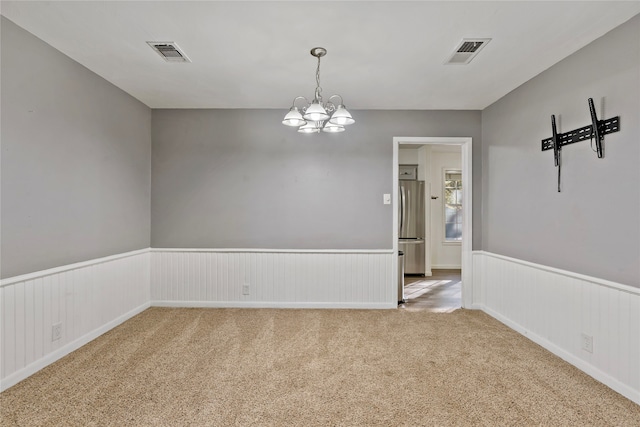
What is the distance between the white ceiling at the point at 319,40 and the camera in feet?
6.97

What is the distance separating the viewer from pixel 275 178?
4.20m

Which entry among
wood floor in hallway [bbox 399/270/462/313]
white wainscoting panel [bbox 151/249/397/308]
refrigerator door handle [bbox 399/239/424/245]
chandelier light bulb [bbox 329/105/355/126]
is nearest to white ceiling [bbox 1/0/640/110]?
chandelier light bulb [bbox 329/105/355/126]

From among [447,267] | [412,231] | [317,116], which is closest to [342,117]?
[317,116]

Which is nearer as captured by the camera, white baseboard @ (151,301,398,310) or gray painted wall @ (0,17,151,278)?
gray painted wall @ (0,17,151,278)

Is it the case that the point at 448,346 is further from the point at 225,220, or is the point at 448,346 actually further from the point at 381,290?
the point at 225,220

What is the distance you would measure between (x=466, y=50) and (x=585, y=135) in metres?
1.16

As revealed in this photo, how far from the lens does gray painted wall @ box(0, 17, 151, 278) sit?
7.60ft

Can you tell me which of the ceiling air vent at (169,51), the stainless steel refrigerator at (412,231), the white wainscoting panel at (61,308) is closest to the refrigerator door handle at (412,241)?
the stainless steel refrigerator at (412,231)

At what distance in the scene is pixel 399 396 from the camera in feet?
7.20

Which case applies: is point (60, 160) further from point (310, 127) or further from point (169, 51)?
point (310, 127)

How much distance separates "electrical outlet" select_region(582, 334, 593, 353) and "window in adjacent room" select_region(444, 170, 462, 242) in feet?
14.8

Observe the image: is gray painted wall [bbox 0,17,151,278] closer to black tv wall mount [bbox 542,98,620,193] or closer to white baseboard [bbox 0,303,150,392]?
white baseboard [bbox 0,303,150,392]

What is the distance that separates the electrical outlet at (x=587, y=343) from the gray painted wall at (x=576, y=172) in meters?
0.50

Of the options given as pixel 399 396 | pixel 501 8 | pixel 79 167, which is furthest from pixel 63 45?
pixel 399 396
